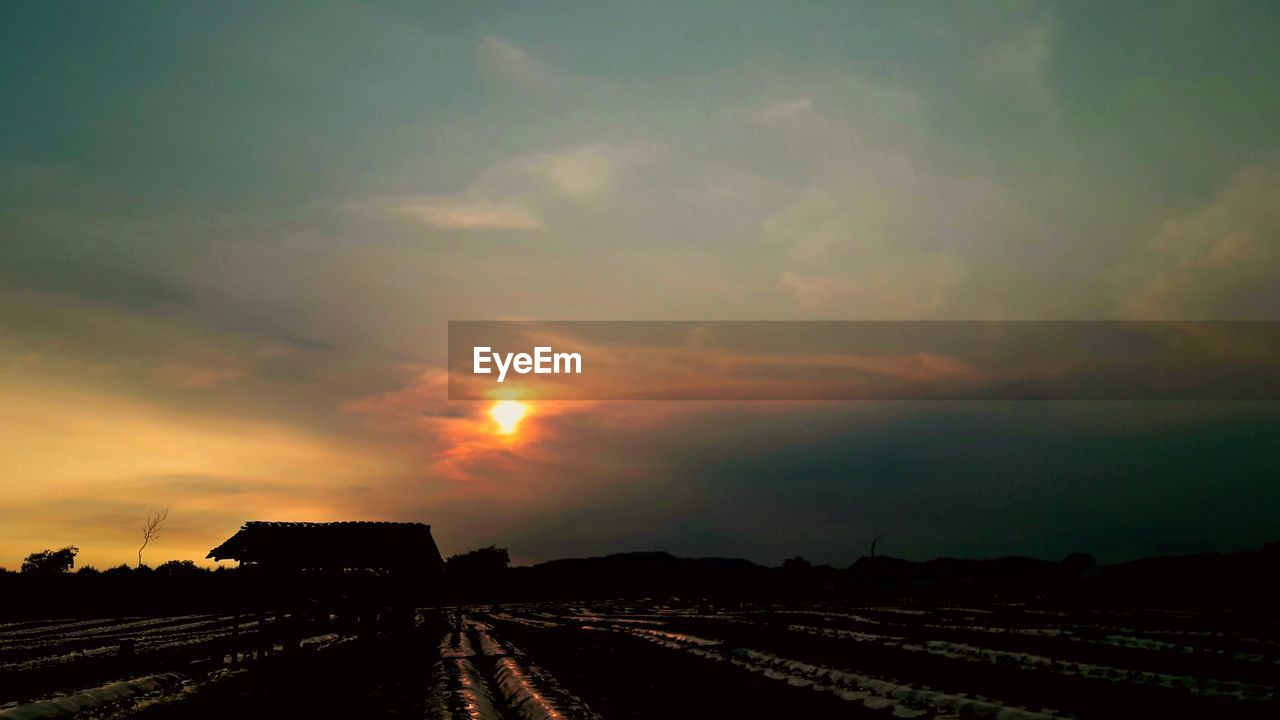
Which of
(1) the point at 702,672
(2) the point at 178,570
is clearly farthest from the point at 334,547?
(2) the point at 178,570

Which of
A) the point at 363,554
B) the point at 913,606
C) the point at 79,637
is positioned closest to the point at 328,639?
the point at 363,554

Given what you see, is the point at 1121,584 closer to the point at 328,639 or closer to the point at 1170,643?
the point at 1170,643

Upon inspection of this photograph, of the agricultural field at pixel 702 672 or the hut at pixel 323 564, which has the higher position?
the hut at pixel 323 564

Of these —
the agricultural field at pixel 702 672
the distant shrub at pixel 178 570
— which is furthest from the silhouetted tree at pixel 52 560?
the agricultural field at pixel 702 672

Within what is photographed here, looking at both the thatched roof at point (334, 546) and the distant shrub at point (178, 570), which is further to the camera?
the distant shrub at point (178, 570)

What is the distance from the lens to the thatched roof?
3033 centimetres

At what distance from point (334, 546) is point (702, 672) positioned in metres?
15.2

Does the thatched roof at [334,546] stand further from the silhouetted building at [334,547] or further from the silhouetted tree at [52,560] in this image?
the silhouetted tree at [52,560]

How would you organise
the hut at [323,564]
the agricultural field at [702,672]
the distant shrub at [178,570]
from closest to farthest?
the agricultural field at [702,672] → the hut at [323,564] → the distant shrub at [178,570]

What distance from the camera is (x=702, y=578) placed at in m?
103

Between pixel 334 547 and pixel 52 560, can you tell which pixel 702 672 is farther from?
pixel 52 560

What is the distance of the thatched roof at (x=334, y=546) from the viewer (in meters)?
30.3

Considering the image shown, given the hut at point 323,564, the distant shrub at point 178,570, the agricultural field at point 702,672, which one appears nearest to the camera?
the agricultural field at point 702,672

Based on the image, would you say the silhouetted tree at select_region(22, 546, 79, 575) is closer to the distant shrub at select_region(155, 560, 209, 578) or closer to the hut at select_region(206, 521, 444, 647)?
the distant shrub at select_region(155, 560, 209, 578)
